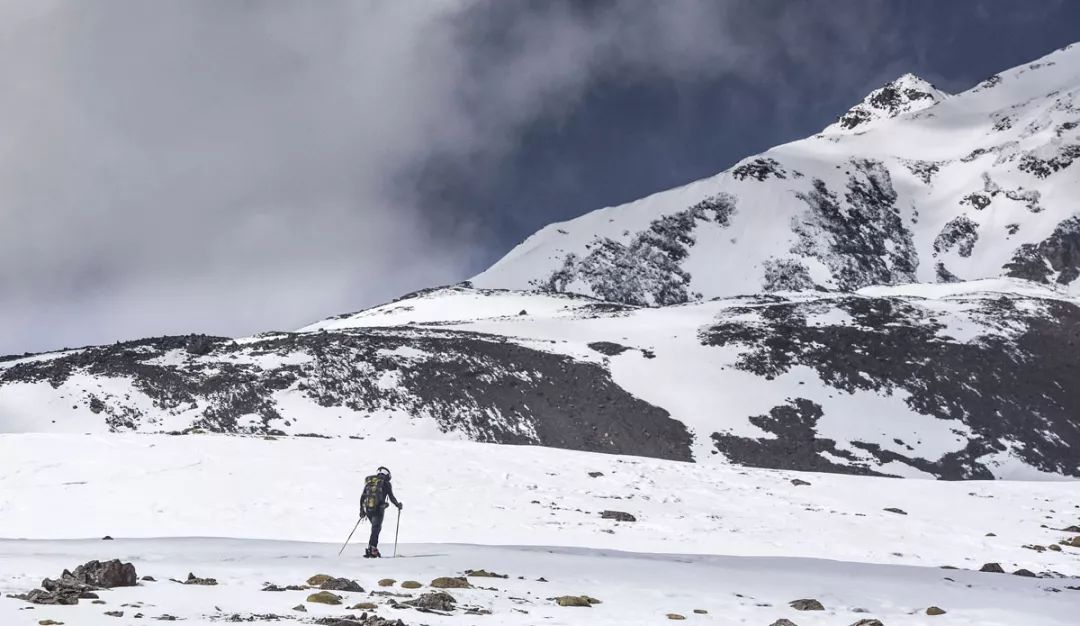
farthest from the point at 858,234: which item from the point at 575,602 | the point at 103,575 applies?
the point at 103,575

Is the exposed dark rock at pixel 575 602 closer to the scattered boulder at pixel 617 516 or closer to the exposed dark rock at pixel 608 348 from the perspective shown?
the scattered boulder at pixel 617 516

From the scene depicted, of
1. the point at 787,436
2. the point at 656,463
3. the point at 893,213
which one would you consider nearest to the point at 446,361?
the point at 787,436

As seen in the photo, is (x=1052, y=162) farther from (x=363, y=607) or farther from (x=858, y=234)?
(x=363, y=607)

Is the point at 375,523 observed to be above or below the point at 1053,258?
below

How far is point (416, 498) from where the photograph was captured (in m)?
22.2

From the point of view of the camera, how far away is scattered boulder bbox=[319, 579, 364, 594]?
35.9ft

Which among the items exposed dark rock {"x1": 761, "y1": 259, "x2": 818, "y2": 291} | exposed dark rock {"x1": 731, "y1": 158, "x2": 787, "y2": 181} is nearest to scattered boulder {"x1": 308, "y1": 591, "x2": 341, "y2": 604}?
exposed dark rock {"x1": 761, "y1": 259, "x2": 818, "y2": 291}

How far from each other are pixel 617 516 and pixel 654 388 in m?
35.5

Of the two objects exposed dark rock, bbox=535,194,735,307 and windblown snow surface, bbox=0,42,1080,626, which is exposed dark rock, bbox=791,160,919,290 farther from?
windblown snow surface, bbox=0,42,1080,626

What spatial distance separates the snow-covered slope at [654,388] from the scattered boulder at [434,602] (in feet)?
105

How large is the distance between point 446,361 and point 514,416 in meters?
8.37

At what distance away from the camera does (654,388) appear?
186 feet

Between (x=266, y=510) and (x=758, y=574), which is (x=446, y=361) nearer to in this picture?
(x=266, y=510)

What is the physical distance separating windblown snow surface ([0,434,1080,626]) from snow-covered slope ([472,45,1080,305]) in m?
110
